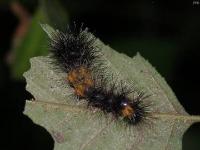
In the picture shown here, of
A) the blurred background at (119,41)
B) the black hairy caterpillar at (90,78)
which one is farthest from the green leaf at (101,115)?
the blurred background at (119,41)

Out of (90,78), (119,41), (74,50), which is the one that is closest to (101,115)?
(90,78)

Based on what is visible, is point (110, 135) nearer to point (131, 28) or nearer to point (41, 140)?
point (41, 140)

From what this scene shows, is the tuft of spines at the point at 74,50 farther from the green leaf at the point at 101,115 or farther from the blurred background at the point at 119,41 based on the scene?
the blurred background at the point at 119,41

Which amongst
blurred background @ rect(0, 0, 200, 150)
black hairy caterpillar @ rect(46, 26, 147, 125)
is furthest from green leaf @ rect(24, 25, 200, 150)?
blurred background @ rect(0, 0, 200, 150)

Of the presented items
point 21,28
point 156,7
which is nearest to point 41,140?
point 21,28

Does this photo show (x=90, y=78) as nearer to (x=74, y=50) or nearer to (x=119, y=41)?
(x=74, y=50)

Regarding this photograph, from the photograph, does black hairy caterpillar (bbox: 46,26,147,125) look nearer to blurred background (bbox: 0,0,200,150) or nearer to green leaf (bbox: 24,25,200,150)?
green leaf (bbox: 24,25,200,150)
